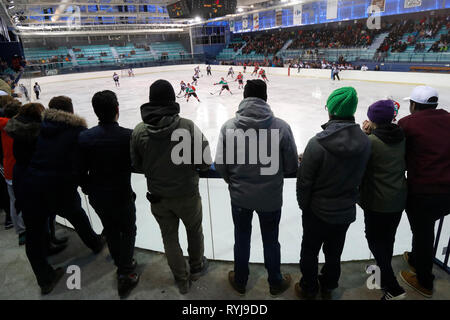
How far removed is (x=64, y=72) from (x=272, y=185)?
31.8 meters

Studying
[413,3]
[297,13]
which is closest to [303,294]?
[413,3]

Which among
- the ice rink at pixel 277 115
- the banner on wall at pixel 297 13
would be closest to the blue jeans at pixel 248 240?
the ice rink at pixel 277 115

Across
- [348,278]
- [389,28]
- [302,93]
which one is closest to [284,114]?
[302,93]

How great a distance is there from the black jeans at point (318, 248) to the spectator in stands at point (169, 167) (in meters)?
0.76

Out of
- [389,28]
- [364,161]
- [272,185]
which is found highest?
[389,28]

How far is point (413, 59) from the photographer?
18.3 metres

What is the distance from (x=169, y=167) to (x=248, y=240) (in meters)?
0.73

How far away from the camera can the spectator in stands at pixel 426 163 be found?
1.82 metres

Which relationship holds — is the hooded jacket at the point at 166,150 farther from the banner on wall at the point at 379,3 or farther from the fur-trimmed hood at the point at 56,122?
the banner on wall at the point at 379,3

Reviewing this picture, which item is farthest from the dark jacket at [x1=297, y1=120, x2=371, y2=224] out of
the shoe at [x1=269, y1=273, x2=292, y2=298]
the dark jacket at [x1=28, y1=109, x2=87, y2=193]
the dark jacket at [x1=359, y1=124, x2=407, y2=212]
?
the dark jacket at [x1=28, y1=109, x2=87, y2=193]

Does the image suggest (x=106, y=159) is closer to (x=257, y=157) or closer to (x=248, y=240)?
(x=257, y=157)

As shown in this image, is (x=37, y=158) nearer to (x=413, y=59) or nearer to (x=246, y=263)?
(x=246, y=263)

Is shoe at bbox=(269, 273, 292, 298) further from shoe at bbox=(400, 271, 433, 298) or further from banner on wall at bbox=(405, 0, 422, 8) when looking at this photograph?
banner on wall at bbox=(405, 0, 422, 8)
